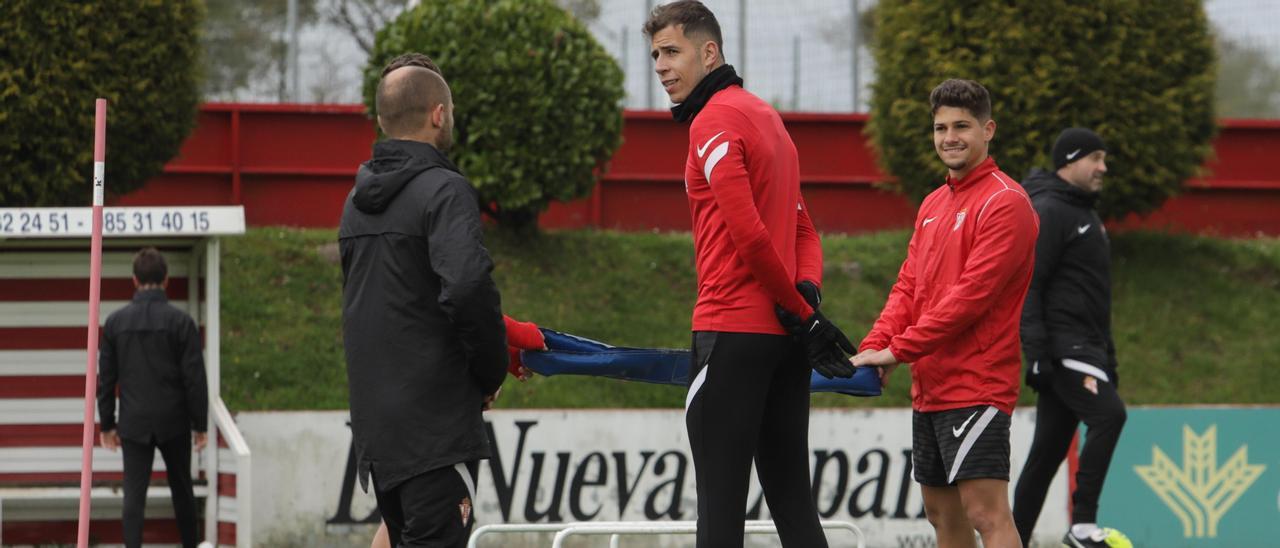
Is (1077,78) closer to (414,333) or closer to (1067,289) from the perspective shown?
(1067,289)

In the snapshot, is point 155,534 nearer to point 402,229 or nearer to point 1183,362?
point 402,229

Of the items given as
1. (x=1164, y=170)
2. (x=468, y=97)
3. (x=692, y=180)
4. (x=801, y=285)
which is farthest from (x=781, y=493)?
(x=1164, y=170)

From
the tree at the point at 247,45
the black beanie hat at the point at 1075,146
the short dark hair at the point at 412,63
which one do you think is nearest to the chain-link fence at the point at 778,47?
the tree at the point at 247,45

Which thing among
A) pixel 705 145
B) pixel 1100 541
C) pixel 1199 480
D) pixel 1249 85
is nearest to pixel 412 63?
pixel 705 145

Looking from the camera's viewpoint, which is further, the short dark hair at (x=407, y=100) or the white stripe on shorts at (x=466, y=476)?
the short dark hair at (x=407, y=100)

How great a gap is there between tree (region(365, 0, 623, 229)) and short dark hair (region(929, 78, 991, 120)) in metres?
7.91

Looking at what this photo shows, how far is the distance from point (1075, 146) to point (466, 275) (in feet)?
14.9

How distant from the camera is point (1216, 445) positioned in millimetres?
10305

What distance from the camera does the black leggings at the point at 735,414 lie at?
4840 millimetres

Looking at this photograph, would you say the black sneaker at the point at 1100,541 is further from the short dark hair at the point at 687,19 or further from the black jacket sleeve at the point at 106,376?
the black jacket sleeve at the point at 106,376

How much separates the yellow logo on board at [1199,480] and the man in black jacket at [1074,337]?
246 cm

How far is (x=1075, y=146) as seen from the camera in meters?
7.99

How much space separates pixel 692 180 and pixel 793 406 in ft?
2.71

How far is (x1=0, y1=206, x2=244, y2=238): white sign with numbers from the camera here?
916 cm
